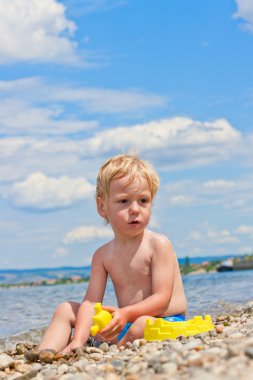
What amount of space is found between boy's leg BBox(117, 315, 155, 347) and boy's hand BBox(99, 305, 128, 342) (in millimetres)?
69

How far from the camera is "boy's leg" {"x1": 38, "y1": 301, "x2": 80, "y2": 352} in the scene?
525cm

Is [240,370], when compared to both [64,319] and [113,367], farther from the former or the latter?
[64,319]

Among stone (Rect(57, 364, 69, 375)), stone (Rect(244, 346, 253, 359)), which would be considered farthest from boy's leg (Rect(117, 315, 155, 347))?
stone (Rect(244, 346, 253, 359))

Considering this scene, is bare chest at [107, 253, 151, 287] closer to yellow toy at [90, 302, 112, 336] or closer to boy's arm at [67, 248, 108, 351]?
boy's arm at [67, 248, 108, 351]

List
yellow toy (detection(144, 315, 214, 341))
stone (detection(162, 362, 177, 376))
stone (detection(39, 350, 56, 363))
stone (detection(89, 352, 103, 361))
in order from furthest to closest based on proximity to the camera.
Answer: yellow toy (detection(144, 315, 214, 341)), stone (detection(39, 350, 56, 363)), stone (detection(89, 352, 103, 361)), stone (detection(162, 362, 177, 376))

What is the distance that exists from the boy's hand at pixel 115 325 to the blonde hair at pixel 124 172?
3.24ft

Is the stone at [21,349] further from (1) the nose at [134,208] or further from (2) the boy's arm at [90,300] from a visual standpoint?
(1) the nose at [134,208]

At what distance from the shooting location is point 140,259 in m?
5.50

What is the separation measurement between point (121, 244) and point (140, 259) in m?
0.22

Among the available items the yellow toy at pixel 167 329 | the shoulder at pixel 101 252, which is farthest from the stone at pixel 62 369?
the shoulder at pixel 101 252

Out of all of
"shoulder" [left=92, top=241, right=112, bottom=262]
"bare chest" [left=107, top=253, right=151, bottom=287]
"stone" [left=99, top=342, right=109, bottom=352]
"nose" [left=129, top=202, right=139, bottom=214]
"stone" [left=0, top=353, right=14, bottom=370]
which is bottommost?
"stone" [left=0, top=353, right=14, bottom=370]

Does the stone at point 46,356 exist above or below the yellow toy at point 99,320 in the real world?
below

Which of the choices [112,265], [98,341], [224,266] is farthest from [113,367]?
[224,266]

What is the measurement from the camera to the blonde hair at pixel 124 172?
5395mm
